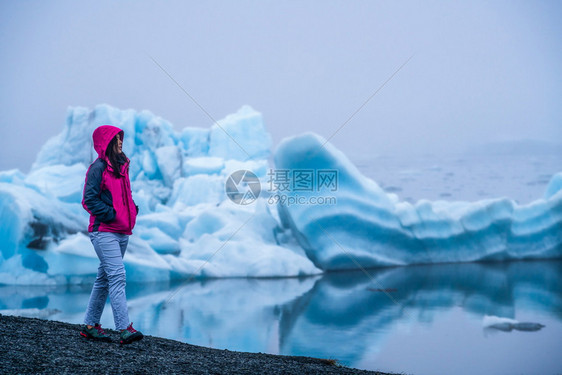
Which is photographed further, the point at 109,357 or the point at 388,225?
the point at 388,225

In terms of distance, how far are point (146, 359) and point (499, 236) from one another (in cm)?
808

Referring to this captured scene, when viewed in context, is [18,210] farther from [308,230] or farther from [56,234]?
[308,230]

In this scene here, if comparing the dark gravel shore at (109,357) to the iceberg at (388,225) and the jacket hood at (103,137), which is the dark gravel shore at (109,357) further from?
the iceberg at (388,225)

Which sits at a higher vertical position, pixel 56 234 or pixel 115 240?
pixel 56 234

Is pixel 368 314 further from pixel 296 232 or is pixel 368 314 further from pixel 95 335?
pixel 95 335

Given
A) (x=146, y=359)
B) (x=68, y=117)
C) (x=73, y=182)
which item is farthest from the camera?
(x=68, y=117)

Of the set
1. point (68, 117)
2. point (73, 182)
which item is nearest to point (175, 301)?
point (73, 182)

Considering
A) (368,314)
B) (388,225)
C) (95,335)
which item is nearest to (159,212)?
(388,225)

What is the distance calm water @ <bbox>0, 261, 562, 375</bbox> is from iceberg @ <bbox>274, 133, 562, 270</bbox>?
40cm

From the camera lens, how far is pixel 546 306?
5.96 metres

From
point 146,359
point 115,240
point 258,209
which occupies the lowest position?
point 146,359

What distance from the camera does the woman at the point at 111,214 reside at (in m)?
2.23

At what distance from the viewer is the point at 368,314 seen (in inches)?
214

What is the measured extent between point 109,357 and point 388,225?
6641 mm
